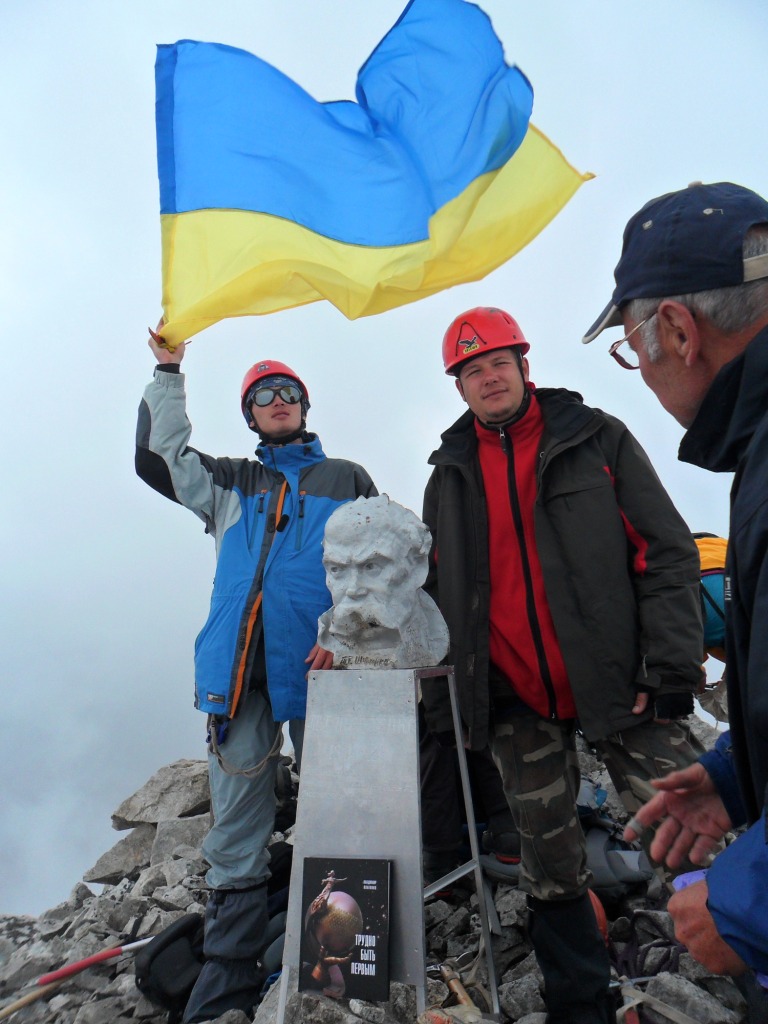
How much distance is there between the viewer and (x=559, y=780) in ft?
10.3

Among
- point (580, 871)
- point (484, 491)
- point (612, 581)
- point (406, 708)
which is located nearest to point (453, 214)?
point (484, 491)

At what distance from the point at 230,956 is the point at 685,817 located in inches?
110

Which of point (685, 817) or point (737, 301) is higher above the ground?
point (737, 301)

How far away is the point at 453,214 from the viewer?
3820mm

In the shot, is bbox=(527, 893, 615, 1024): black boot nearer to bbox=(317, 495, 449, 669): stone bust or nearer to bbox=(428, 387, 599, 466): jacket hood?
bbox=(317, 495, 449, 669): stone bust

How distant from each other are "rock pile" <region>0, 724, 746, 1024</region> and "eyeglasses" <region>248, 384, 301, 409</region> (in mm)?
Result: 3203

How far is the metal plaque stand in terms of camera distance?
100 inches

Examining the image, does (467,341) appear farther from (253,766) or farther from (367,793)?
(253,766)

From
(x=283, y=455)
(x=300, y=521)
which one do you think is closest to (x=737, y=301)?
(x=300, y=521)

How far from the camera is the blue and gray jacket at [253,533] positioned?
367 centimetres

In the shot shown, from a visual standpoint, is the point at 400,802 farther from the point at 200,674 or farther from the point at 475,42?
the point at 475,42

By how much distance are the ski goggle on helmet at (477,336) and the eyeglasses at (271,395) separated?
46.6 inches

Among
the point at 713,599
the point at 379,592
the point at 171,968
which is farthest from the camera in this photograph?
the point at 713,599

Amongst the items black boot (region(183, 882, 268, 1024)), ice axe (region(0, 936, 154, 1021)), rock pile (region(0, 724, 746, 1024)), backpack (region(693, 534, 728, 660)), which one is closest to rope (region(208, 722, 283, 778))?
black boot (region(183, 882, 268, 1024))
